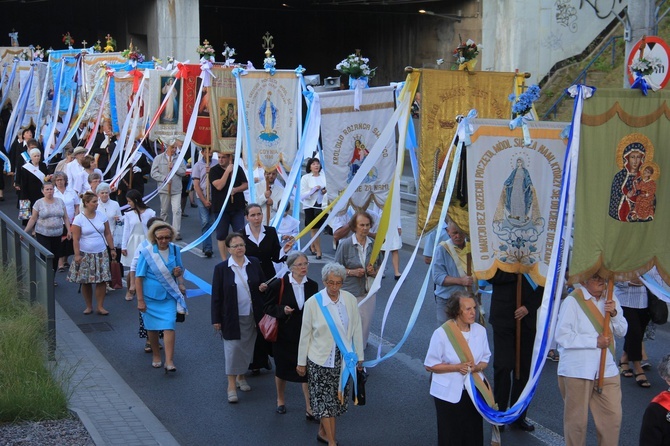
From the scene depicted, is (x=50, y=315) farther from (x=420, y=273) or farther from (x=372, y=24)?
(x=372, y=24)

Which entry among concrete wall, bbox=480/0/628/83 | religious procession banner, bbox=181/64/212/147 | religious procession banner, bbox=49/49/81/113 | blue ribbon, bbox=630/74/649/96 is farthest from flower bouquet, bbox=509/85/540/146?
concrete wall, bbox=480/0/628/83

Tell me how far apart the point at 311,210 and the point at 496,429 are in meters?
9.03

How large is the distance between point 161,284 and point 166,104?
8.00 metres

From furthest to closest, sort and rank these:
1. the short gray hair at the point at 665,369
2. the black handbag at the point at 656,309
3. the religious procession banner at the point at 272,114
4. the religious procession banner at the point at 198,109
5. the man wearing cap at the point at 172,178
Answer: the man wearing cap at the point at 172,178, the religious procession banner at the point at 198,109, the religious procession banner at the point at 272,114, the black handbag at the point at 656,309, the short gray hair at the point at 665,369

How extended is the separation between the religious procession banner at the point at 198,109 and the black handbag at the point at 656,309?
8416mm

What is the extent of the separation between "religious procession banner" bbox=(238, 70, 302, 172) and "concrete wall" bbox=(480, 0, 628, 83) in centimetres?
1623

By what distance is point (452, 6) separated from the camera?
3306 centimetres

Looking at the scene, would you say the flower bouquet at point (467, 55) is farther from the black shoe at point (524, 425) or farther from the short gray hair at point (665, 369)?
the short gray hair at point (665, 369)

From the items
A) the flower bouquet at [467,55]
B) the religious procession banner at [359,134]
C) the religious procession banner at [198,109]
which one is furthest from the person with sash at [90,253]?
the flower bouquet at [467,55]

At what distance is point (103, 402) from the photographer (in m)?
9.02

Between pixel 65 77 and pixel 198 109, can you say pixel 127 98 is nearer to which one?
pixel 65 77

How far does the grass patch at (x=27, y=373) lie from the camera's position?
8.16 meters

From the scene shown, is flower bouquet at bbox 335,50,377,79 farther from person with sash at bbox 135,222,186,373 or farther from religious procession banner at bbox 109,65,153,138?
religious procession banner at bbox 109,65,153,138

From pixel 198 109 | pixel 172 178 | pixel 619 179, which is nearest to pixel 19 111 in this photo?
pixel 172 178
